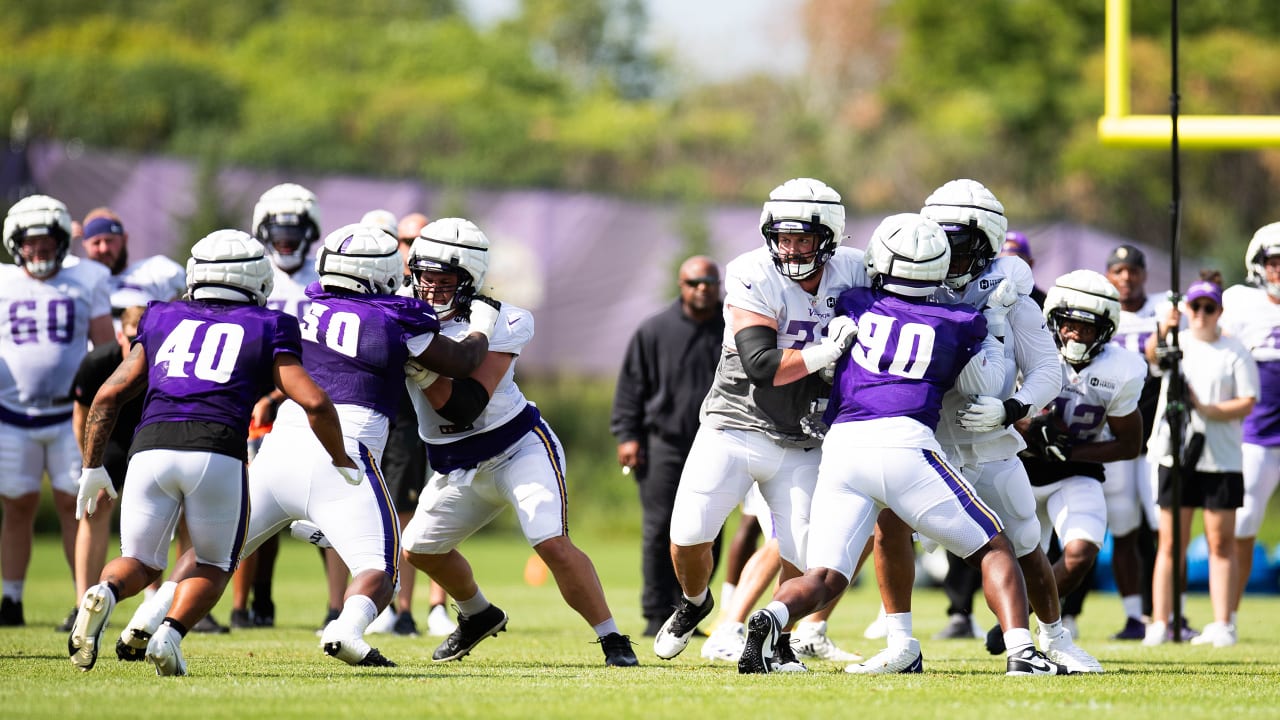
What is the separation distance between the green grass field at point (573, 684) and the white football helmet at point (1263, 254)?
6.56 ft

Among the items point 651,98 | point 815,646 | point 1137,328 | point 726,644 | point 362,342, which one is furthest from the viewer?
point 651,98

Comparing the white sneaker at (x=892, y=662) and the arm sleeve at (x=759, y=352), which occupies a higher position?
the arm sleeve at (x=759, y=352)

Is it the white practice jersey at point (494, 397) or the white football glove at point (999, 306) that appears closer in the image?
the white football glove at point (999, 306)

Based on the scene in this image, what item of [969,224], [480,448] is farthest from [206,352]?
[969,224]

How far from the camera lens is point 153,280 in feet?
31.1

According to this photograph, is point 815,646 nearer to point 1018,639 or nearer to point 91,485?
point 1018,639

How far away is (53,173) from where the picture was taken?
21.2m

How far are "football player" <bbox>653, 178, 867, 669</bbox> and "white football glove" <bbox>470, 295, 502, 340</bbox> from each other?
37.2 inches

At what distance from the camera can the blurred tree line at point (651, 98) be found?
32969mm

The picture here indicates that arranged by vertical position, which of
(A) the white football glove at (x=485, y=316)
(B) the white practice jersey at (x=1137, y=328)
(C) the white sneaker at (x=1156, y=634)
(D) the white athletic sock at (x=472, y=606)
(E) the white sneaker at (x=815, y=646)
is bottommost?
(C) the white sneaker at (x=1156, y=634)

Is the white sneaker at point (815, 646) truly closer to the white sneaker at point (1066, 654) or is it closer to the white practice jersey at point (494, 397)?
the white sneaker at point (1066, 654)

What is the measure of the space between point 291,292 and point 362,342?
2.51 m

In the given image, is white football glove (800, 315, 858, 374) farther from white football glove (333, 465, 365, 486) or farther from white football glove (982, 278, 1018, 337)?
white football glove (333, 465, 365, 486)

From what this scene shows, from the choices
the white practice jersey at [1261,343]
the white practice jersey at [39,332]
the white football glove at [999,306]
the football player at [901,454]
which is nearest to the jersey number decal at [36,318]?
the white practice jersey at [39,332]
